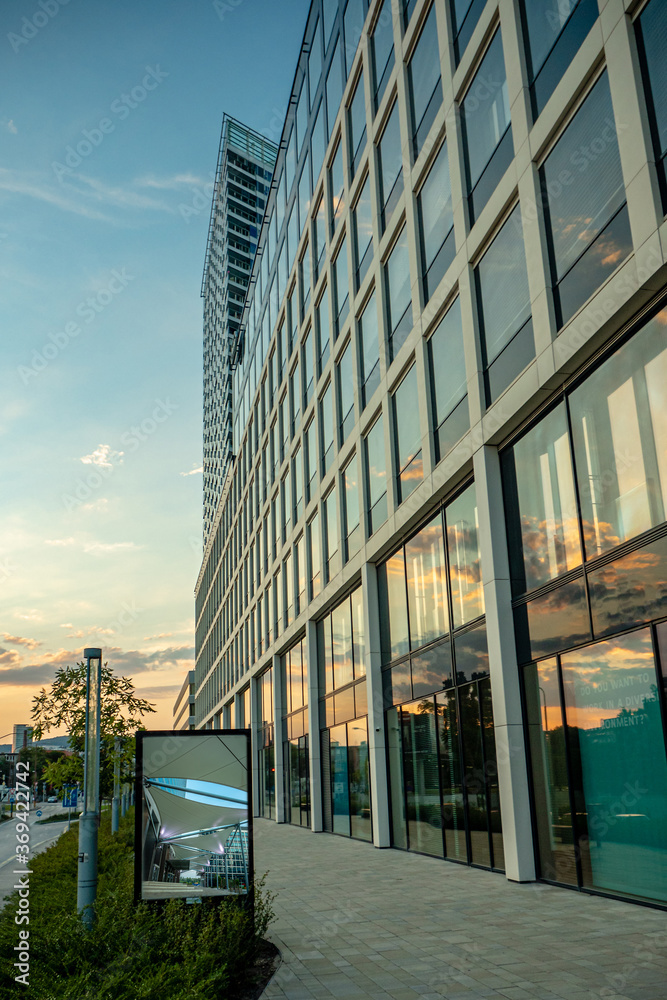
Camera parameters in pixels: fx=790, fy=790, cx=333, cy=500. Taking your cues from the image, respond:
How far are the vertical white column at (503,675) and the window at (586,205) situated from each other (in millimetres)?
3737

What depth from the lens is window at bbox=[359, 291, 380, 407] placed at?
23503mm

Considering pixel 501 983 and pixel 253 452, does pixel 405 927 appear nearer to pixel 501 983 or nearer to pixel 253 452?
pixel 501 983

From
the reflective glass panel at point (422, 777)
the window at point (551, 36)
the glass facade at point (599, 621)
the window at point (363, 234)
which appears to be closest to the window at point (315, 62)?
the window at point (363, 234)

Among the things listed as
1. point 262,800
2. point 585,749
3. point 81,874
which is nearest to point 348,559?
point 585,749

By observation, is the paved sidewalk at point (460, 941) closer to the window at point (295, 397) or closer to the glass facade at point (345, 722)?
the glass facade at point (345, 722)

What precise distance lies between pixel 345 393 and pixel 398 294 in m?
6.06

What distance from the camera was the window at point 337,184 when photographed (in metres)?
27.7

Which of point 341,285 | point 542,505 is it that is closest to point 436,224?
point 542,505

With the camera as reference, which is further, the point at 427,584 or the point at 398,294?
Result: the point at 398,294

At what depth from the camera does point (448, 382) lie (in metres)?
17.9

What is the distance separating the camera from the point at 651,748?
34.7ft

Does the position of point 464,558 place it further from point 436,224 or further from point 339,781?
point 339,781

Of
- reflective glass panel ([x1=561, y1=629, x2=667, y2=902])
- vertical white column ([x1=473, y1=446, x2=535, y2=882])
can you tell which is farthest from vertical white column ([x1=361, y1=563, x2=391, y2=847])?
reflective glass panel ([x1=561, y1=629, x2=667, y2=902])

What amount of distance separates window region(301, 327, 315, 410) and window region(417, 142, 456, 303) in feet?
41.8
